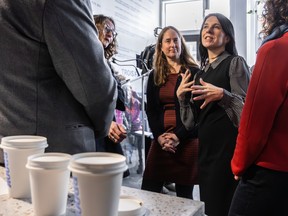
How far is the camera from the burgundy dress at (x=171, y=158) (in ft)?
6.64

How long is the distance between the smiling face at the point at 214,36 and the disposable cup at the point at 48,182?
4.72ft

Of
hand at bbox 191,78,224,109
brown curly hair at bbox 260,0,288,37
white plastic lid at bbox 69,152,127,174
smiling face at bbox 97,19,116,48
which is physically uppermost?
smiling face at bbox 97,19,116,48

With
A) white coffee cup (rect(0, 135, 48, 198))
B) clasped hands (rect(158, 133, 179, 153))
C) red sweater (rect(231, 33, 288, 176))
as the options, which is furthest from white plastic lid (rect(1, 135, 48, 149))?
clasped hands (rect(158, 133, 179, 153))

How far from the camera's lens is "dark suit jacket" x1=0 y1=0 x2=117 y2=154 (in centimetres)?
85

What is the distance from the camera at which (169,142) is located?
1995 mm

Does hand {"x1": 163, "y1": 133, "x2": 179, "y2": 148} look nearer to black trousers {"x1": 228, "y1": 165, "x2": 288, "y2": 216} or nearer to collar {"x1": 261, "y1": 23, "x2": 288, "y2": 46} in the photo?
black trousers {"x1": 228, "y1": 165, "x2": 288, "y2": 216}

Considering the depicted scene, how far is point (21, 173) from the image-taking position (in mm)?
695

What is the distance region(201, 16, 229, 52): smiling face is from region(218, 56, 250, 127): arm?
0.16 m

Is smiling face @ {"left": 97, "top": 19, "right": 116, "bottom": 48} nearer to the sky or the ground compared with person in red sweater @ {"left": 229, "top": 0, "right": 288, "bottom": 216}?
nearer to the sky

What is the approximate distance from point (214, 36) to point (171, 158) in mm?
813

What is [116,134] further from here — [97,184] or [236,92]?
[97,184]

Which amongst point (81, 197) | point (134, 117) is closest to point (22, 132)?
point (81, 197)

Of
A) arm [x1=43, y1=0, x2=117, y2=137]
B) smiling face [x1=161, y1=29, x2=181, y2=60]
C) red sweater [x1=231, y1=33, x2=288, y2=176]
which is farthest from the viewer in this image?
smiling face [x1=161, y1=29, x2=181, y2=60]

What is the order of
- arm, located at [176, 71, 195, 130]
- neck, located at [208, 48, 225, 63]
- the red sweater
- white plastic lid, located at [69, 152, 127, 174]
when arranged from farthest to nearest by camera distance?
arm, located at [176, 71, 195, 130], neck, located at [208, 48, 225, 63], the red sweater, white plastic lid, located at [69, 152, 127, 174]
